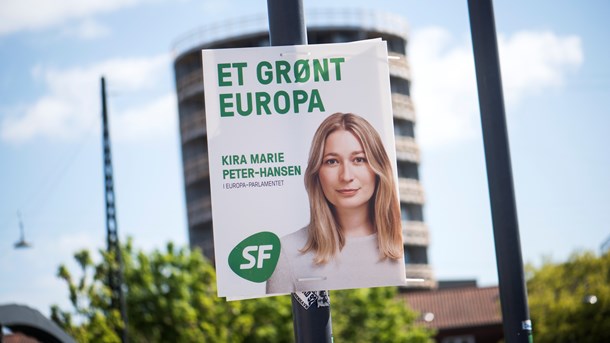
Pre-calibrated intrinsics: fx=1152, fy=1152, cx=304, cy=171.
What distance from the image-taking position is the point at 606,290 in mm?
60844

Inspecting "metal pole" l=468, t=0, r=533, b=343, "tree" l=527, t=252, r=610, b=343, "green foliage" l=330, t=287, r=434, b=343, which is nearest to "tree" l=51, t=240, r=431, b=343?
"green foliage" l=330, t=287, r=434, b=343

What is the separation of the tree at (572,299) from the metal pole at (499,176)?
53606mm

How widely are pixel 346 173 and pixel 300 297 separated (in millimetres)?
794

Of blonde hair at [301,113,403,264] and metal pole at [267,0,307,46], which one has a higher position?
metal pole at [267,0,307,46]

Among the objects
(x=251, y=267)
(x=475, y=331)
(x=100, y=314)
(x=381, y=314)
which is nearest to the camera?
(x=251, y=267)

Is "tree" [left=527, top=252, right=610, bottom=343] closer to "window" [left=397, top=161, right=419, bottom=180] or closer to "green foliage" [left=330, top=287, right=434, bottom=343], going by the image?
"green foliage" [left=330, top=287, right=434, bottom=343]

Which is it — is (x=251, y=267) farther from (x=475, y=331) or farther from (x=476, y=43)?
(x=475, y=331)

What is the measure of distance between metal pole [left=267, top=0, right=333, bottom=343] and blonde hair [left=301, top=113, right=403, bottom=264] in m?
0.25

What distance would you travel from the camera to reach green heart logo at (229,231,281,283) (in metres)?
6.63

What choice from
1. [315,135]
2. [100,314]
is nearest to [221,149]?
[315,135]

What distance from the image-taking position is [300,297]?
6.64m

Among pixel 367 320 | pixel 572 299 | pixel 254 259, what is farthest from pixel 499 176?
pixel 572 299

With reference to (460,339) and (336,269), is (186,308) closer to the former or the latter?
(460,339)

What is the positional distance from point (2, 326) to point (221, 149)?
16.7m
